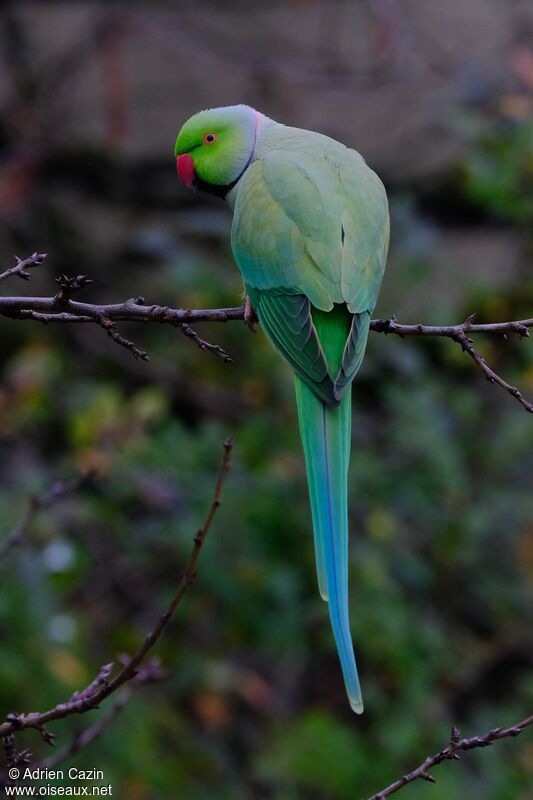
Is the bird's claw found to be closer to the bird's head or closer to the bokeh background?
the bird's head

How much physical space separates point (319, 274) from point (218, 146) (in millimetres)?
499

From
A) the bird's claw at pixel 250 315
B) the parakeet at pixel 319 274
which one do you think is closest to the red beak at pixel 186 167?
the parakeet at pixel 319 274

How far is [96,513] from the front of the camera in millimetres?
3174

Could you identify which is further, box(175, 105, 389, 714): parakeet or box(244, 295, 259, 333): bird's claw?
box(244, 295, 259, 333): bird's claw

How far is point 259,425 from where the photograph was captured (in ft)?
11.6

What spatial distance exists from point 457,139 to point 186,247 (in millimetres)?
1483

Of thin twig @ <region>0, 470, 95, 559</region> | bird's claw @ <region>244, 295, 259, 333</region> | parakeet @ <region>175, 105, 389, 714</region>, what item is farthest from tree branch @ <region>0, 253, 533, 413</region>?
thin twig @ <region>0, 470, 95, 559</region>

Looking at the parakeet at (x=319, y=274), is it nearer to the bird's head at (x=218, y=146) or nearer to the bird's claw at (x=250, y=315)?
the bird's claw at (x=250, y=315)

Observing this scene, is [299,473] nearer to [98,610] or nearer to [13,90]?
[98,610]

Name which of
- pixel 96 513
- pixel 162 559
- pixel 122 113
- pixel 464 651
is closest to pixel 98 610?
pixel 162 559

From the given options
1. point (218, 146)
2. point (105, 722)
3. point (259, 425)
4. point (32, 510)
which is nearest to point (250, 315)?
point (218, 146)

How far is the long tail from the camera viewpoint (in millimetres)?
1597

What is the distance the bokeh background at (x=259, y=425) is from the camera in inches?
129

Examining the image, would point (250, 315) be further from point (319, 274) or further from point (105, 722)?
point (105, 722)
